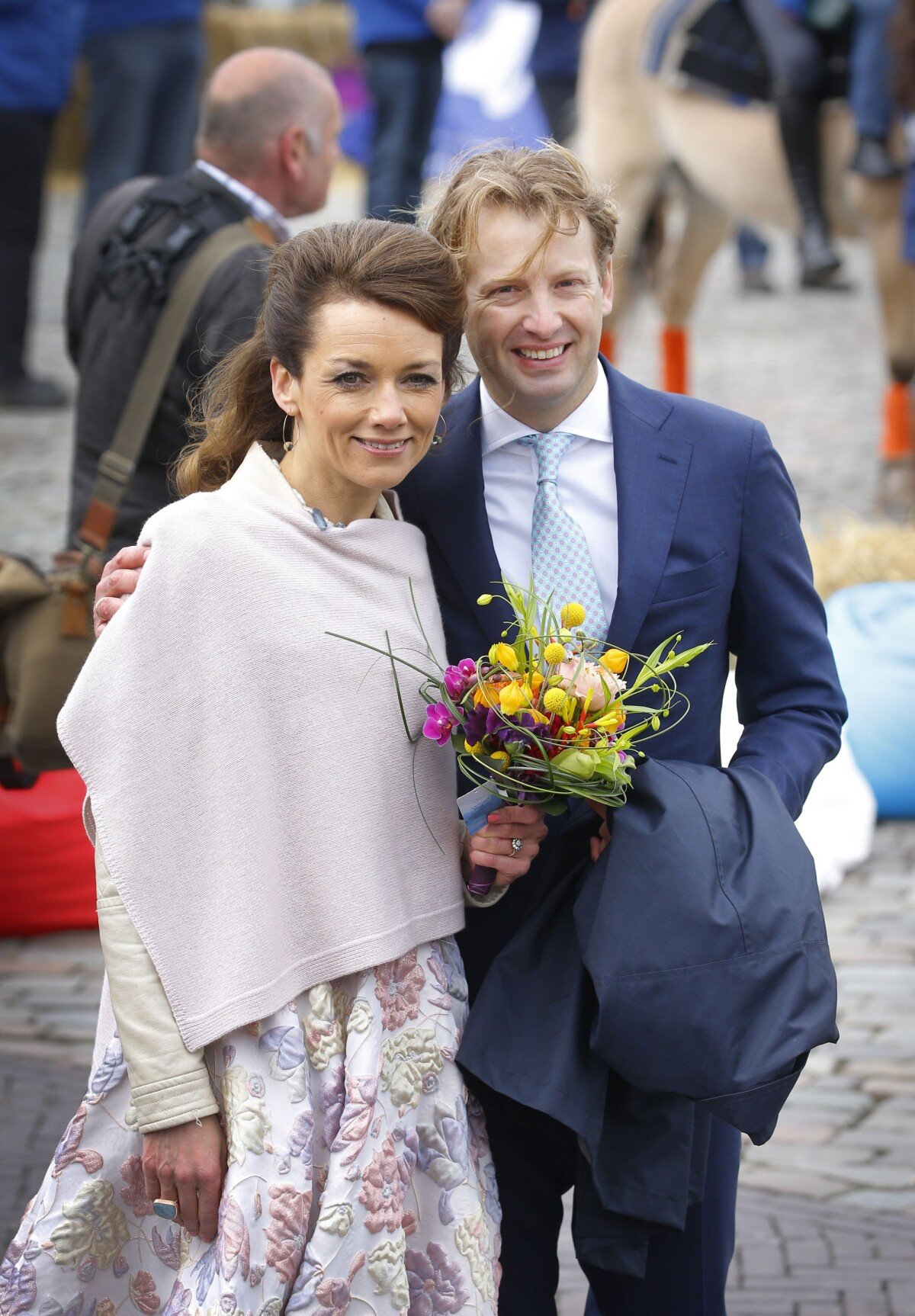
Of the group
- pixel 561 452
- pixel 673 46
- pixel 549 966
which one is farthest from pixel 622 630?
pixel 673 46

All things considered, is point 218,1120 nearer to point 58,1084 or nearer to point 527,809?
point 527,809

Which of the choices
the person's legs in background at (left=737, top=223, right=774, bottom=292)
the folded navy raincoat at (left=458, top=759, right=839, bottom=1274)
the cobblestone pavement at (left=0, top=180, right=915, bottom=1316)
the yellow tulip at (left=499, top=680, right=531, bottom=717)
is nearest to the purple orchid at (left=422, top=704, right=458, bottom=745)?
the yellow tulip at (left=499, top=680, right=531, bottom=717)

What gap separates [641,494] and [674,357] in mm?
7625

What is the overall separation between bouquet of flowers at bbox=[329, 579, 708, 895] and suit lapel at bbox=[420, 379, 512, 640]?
25 cm

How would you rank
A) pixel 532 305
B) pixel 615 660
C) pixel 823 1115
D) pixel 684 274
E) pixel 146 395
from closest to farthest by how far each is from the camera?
pixel 615 660, pixel 532 305, pixel 146 395, pixel 823 1115, pixel 684 274

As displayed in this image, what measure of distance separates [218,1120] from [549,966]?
1.56ft

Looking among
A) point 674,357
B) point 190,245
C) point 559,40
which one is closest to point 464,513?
point 190,245

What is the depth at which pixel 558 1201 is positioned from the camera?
2.62 metres

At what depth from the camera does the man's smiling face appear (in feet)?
7.88

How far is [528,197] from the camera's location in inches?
94.7

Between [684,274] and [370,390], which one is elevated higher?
[370,390]

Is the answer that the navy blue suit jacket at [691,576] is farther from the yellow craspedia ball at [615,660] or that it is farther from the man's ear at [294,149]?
the man's ear at [294,149]

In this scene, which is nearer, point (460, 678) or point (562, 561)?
point (460, 678)

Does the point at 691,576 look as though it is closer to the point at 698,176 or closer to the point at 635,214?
the point at 698,176
